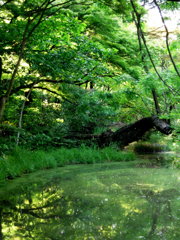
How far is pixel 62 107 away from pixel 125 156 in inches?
106

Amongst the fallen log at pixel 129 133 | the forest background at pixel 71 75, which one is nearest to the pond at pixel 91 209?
the forest background at pixel 71 75

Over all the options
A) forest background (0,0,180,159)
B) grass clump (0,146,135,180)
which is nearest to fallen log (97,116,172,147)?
forest background (0,0,180,159)

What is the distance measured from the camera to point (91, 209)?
Result: 2.62 meters

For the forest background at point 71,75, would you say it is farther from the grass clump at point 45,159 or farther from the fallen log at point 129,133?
the fallen log at point 129,133

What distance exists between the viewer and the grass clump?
465cm

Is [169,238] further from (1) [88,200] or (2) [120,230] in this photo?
(1) [88,200]

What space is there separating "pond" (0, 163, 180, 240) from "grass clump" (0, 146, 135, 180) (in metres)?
0.48

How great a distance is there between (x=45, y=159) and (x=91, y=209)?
3460mm

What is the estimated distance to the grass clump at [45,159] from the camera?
183 inches

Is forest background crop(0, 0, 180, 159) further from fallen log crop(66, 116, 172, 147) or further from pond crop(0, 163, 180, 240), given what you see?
pond crop(0, 163, 180, 240)

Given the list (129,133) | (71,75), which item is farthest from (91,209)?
(129,133)

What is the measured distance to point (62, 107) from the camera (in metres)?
8.63

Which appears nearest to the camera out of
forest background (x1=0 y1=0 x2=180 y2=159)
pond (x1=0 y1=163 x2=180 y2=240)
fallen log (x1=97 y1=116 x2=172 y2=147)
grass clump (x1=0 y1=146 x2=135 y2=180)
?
pond (x1=0 y1=163 x2=180 y2=240)

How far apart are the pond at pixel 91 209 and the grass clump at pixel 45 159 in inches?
18.8
